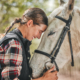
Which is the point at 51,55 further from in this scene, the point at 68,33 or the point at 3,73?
the point at 3,73

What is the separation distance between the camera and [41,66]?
1000 mm

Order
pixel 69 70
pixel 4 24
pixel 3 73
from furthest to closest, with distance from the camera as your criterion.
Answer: pixel 4 24 < pixel 69 70 < pixel 3 73

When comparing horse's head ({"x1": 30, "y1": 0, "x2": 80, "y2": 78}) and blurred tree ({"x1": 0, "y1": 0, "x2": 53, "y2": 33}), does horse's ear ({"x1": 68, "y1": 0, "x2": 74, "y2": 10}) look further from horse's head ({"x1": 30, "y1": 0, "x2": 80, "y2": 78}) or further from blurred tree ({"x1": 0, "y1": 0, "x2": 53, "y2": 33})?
blurred tree ({"x1": 0, "y1": 0, "x2": 53, "y2": 33})

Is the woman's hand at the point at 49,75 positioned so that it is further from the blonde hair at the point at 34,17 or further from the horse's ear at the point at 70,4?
the horse's ear at the point at 70,4

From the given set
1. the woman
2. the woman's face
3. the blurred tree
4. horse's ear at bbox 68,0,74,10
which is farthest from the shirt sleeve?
the blurred tree

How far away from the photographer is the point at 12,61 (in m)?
0.75

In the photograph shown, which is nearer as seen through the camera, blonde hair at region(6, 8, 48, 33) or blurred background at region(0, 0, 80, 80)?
blonde hair at region(6, 8, 48, 33)

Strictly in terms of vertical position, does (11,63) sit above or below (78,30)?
below

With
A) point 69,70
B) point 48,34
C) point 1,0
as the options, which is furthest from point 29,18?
point 1,0

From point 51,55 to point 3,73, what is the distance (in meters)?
0.47

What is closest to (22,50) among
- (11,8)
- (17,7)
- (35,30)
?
(35,30)

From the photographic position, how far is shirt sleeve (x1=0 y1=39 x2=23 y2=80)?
74 centimetres

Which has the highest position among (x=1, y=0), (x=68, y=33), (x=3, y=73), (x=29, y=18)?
(x=1, y=0)

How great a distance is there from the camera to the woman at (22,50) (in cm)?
75
